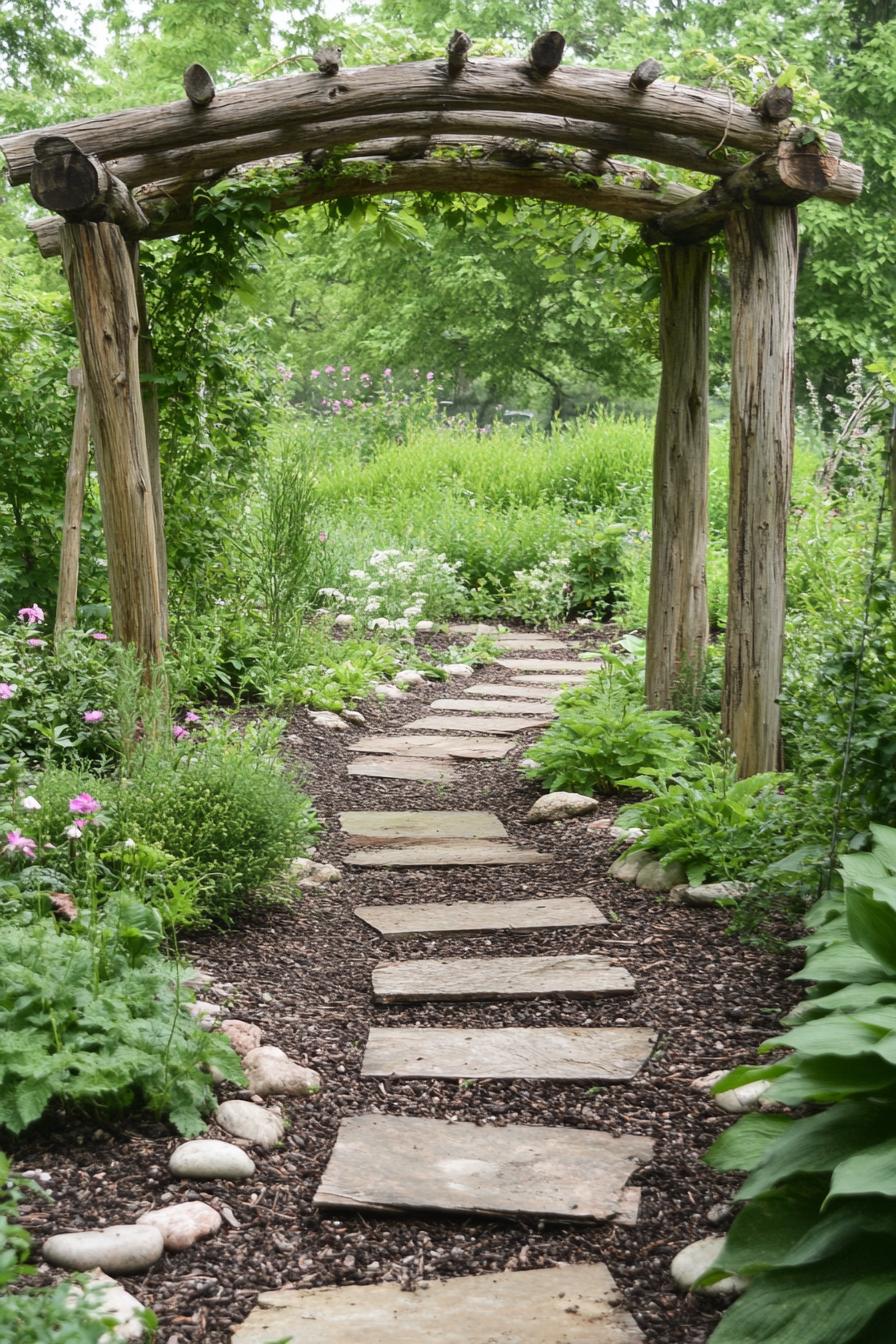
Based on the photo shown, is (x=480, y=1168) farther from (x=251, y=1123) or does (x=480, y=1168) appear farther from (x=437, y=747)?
(x=437, y=747)

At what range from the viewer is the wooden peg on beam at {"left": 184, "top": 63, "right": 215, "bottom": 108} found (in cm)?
407

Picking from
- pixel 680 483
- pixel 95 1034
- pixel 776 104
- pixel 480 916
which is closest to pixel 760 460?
pixel 680 483

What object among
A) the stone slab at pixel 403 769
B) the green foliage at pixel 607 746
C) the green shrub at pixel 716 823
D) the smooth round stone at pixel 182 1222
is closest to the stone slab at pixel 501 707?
the stone slab at pixel 403 769

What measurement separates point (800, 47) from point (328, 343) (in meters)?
10.00

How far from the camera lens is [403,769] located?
5672 millimetres

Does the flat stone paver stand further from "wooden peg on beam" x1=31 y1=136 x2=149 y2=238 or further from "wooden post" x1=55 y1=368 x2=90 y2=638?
"wooden peg on beam" x1=31 y1=136 x2=149 y2=238

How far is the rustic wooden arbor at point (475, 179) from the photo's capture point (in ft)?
13.9

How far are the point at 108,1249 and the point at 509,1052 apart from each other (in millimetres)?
1184

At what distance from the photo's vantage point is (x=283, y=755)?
546 cm

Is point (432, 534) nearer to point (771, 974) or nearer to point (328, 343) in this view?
point (771, 974)

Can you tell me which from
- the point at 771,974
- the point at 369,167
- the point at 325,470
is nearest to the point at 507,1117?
the point at 771,974

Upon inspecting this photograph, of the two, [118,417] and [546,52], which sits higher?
[546,52]

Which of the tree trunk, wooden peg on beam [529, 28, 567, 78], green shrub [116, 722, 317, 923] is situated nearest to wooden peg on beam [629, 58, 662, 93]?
wooden peg on beam [529, 28, 567, 78]

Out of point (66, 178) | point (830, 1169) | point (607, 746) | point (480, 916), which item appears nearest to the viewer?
point (830, 1169)
